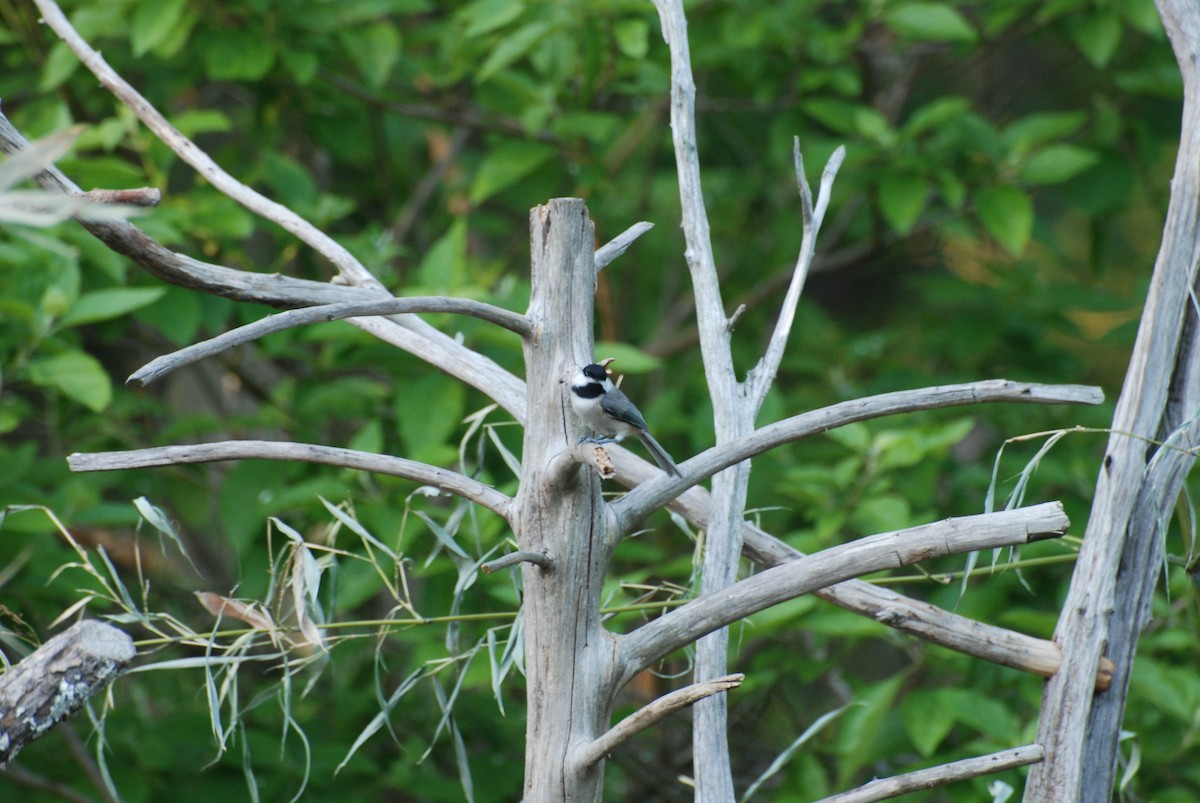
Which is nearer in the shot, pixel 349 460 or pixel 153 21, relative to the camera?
pixel 349 460

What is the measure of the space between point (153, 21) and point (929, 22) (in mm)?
2250

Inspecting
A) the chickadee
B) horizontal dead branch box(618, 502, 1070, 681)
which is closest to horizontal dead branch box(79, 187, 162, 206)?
the chickadee

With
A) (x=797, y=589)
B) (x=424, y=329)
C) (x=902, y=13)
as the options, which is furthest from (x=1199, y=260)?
(x=902, y=13)

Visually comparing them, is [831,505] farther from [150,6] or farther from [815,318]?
[150,6]

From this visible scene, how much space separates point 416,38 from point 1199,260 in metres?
2.87

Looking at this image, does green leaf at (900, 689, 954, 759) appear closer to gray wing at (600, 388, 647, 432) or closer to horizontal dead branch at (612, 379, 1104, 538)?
gray wing at (600, 388, 647, 432)

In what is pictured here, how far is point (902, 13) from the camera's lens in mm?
3332

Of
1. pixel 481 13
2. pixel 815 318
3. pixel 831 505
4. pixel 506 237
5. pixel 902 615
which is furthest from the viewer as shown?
pixel 506 237

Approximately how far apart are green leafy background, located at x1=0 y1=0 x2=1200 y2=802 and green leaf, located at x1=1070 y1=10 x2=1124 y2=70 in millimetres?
22

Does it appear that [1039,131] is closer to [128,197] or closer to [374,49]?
[374,49]

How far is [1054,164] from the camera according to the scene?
342 centimetres

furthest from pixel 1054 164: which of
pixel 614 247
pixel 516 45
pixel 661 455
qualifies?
pixel 661 455

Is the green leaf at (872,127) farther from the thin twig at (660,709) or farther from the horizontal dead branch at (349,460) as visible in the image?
the thin twig at (660,709)

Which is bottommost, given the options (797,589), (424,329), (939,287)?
(797,589)
